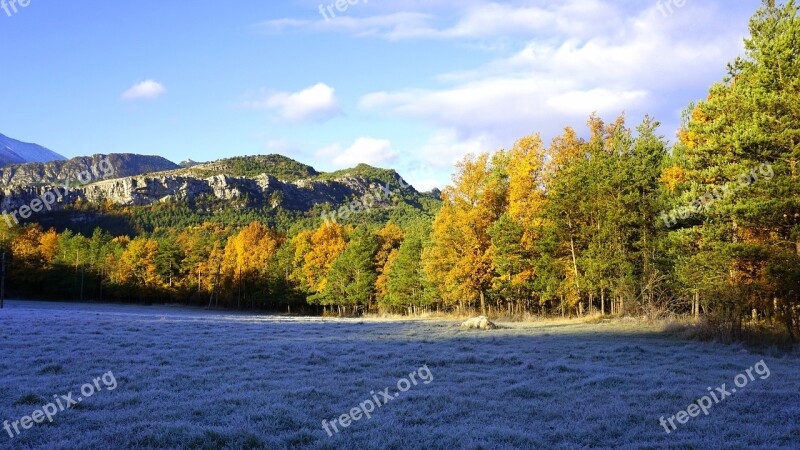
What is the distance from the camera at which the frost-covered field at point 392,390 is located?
22.7 ft

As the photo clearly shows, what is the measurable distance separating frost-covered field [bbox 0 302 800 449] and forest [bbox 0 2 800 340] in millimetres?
6428

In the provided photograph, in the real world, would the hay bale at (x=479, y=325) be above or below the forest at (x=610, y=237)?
below

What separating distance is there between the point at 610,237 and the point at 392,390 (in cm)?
2603

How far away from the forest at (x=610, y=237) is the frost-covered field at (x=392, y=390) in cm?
643

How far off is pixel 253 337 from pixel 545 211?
74.9ft

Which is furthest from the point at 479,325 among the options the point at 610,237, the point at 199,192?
the point at 199,192

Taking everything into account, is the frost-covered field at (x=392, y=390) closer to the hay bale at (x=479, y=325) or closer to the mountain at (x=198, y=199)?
the hay bale at (x=479, y=325)

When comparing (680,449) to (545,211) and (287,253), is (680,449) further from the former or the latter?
(287,253)

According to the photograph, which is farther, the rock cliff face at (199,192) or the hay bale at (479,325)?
the rock cliff face at (199,192)

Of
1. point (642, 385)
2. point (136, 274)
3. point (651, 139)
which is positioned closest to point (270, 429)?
point (642, 385)

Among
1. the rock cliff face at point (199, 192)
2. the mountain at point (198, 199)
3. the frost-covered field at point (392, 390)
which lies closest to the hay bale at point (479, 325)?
the frost-covered field at point (392, 390)

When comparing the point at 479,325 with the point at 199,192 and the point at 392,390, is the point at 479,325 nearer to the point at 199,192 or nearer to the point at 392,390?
the point at 392,390

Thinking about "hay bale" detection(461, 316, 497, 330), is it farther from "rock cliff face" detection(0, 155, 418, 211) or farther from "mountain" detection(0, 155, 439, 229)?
"rock cliff face" detection(0, 155, 418, 211)

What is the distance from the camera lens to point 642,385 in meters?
10.8
